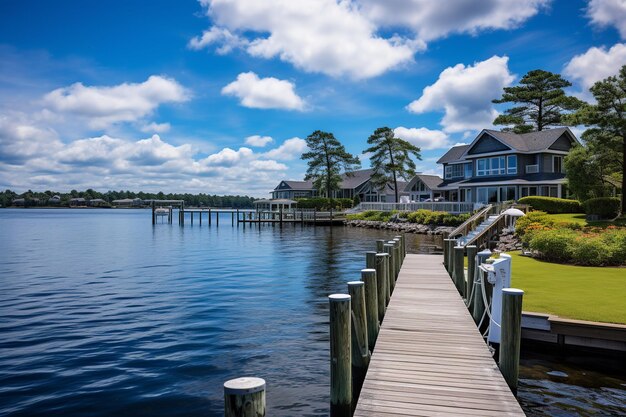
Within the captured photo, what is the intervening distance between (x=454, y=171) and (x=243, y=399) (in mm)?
58151

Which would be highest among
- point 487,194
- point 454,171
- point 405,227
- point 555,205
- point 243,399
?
point 454,171

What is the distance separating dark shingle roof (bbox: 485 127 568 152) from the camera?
154 ft

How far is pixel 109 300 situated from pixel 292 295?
22.4 ft

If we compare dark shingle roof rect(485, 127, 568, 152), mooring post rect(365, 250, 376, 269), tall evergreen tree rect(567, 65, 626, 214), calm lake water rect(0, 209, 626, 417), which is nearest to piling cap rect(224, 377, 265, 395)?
calm lake water rect(0, 209, 626, 417)

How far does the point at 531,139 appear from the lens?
49406mm

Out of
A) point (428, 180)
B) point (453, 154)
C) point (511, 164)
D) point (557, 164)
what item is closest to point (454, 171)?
point (453, 154)

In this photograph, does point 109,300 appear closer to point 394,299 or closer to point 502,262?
point 394,299

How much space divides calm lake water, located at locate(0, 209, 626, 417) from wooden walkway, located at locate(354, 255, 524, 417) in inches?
55.6

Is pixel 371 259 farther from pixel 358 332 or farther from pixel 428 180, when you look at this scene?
pixel 428 180

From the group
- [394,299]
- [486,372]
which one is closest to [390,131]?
[394,299]

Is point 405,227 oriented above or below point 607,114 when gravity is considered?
below

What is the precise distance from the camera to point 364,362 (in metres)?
8.07

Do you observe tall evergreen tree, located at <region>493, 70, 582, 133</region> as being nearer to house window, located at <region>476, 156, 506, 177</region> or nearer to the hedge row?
house window, located at <region>476, 156, 506, 177</region>

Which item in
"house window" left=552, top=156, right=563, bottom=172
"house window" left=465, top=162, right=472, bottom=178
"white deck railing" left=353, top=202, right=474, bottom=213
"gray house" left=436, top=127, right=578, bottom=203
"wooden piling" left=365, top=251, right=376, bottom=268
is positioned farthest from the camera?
"house window" left=465, top=162, right=472, bottom=178
